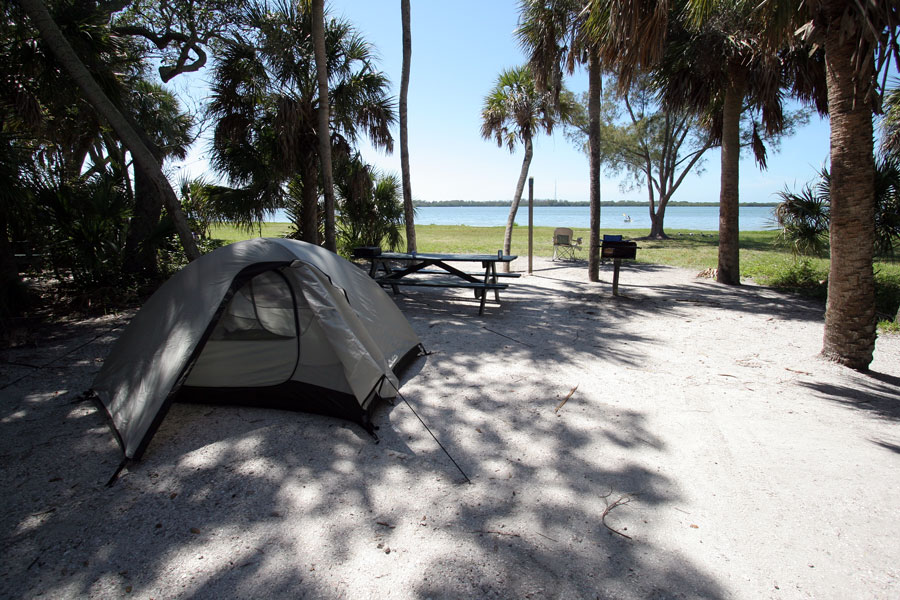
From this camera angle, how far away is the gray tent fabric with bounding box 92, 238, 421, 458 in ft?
11.3

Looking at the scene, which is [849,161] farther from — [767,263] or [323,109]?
[767,263]

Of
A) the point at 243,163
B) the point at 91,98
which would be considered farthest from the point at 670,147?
the point at 91,98

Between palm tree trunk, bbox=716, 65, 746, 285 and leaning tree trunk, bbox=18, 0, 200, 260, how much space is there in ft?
31.4

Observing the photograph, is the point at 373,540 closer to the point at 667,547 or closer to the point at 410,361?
the point at 667,547

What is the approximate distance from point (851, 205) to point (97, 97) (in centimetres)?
888

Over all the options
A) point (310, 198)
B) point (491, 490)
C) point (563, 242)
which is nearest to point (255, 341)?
point (491, 490)

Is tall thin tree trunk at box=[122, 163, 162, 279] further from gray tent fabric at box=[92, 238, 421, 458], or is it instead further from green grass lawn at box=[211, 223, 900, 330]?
gray tent fabric at box=[92, 238, 421, 458]

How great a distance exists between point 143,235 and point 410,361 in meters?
6.36

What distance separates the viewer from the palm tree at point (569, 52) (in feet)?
30.6

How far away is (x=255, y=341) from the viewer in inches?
158

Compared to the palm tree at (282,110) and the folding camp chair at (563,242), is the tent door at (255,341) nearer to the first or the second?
the palm tree at (282,110)

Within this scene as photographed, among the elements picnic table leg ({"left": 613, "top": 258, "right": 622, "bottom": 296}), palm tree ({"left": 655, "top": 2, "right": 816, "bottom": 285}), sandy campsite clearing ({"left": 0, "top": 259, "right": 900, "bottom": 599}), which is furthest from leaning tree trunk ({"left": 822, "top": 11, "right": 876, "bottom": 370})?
palm tree ({"left": 655, "top": 2, "right": 816, "bottom": 285})

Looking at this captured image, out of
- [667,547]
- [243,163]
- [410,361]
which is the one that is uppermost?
[243,163]

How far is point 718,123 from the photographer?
35.0 ft
